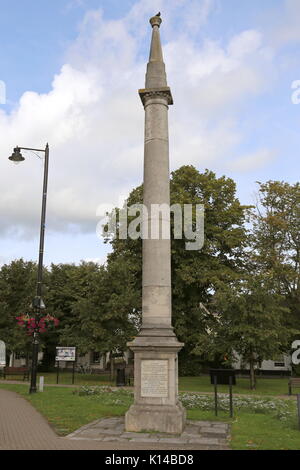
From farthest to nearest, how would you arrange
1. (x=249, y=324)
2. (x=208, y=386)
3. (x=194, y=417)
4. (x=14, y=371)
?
(x=14, y=371)
(x=208, y=386)
(x=249, y=324)
(x=194, y=417)

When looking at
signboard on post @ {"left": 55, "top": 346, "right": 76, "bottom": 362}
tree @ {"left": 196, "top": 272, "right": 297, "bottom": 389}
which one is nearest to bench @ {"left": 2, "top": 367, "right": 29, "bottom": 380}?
signboard on post @ {"left": 55, "top": 346, "right": 76, "bottom": 362}

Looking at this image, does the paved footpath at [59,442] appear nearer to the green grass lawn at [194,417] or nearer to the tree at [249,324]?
the green grass lawn at [194,417]

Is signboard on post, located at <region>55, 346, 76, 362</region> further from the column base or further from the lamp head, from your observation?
the column base

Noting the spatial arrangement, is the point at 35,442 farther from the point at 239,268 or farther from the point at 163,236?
the point at 239,268

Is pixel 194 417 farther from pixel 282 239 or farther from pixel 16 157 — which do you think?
pixel 282 239

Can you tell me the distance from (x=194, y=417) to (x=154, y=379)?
291cm

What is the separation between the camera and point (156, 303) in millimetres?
11961

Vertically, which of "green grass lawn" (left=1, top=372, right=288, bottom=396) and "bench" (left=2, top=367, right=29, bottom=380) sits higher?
"bench" (left=2, top=367, right=29, bottom=380)

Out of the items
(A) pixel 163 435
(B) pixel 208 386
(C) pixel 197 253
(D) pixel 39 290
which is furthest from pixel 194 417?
(C) pixel 197 253

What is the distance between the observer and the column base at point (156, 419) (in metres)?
10.8

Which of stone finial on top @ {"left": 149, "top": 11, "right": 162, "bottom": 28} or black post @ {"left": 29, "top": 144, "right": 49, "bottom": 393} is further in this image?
black post @ {"left": 29, "top": 144, "right": 49, "bottom": 393}

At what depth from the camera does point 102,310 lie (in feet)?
92.5

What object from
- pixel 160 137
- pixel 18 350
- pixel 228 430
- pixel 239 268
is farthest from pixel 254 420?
pixel 18 350

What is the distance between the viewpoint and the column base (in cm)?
1080
